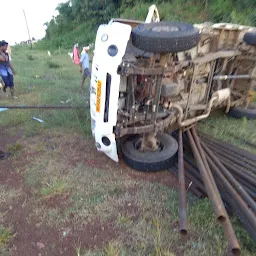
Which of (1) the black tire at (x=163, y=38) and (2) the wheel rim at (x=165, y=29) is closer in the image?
(1) the black tire at (x=163, y=38)

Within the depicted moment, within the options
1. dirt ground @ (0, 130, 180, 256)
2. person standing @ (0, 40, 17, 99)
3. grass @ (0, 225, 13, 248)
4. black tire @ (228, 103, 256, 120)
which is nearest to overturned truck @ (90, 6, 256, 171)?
dirt ground @ (0, 130, 180, 256)

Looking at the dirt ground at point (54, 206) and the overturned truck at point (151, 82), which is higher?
the overturned truck at point (151, 82)

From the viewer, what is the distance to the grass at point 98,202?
274 cm

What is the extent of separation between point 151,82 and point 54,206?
1.87 meters

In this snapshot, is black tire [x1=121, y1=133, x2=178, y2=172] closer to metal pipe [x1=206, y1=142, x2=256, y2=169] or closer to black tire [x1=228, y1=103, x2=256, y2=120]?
metal pipe [x1=206, y1=142, x2=256, y2=169]

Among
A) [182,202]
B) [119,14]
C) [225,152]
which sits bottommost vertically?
[225,152]

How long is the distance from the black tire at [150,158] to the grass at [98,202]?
17cm

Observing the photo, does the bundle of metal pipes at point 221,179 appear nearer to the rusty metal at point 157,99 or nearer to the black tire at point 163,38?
the rusty metal at point 157,99

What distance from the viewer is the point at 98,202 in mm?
3299

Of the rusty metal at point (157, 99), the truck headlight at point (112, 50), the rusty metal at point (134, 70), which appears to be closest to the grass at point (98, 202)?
the rusty metal at point (157, 99)

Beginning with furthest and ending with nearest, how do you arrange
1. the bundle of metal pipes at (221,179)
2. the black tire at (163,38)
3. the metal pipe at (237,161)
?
the metal pipe at (237,161)
the black tire at (163,38)
the bundle of metal pipes at (221,179)

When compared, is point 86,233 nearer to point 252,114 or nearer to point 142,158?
point 142,158

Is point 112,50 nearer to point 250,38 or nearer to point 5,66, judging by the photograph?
point 250,38

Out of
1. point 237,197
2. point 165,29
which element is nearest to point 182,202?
point 237,197
